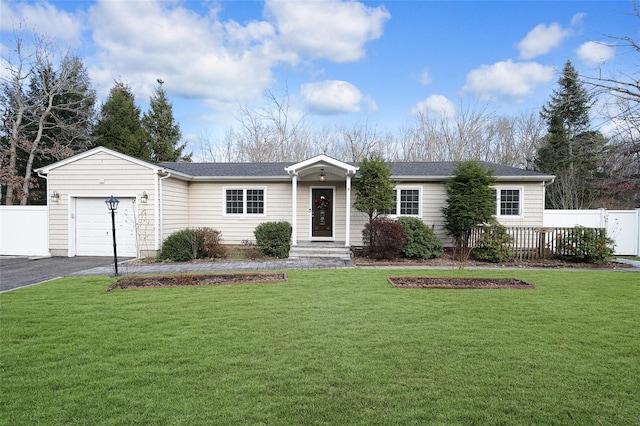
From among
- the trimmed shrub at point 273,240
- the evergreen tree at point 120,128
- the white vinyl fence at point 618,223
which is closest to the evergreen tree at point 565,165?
the white vinyl fence at point 618,223

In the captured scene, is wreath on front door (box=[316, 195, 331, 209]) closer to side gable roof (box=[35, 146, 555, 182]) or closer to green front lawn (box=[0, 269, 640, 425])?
side gable roof (box=[35, 146, 555, 182])

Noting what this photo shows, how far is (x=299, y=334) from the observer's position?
4246mm

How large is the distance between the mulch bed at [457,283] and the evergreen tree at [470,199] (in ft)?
11.8

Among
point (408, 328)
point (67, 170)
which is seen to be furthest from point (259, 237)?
point (408, 328)

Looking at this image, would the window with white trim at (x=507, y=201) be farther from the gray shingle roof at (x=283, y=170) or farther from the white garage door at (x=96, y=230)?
the white garage door at (x=96, y=230)

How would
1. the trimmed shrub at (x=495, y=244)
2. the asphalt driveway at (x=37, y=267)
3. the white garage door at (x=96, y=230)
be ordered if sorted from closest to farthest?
1. the asphalt driveway at (x=37, y=267)
2. the trimmed shrub at (x=495, y=244)
3. the white garage door at (x=96, y=230)

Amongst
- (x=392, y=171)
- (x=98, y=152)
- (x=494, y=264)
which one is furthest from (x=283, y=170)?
(x=494, y=264)

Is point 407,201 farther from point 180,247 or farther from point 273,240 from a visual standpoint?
point 180,247

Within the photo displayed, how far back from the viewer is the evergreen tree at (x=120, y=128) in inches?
908

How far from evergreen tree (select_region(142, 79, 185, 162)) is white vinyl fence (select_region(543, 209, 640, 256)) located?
2621 centimetres

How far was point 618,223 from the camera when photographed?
12961mm

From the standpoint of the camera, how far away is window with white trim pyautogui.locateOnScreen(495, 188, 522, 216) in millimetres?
12844

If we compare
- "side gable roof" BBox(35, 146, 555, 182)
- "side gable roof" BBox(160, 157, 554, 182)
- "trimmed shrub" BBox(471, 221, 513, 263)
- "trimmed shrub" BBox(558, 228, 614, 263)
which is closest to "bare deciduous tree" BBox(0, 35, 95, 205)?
"side gable roof" BBox(35, 146, 555, 182)

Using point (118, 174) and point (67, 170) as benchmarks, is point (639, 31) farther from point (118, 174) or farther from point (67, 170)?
point (67, 170)
